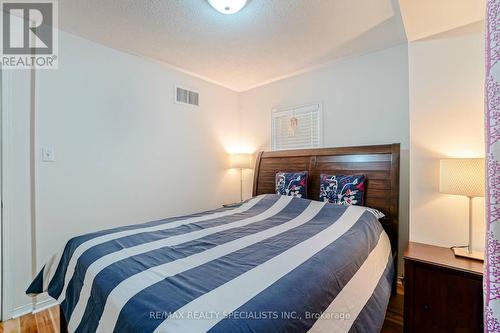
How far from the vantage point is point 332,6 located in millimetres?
1771

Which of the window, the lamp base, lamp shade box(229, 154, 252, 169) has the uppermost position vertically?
the window

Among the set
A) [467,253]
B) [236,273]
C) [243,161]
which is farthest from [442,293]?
[243,161]

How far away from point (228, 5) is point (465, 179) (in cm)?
198

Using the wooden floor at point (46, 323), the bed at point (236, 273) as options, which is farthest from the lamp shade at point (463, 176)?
the wooden floor at point (46, 323)

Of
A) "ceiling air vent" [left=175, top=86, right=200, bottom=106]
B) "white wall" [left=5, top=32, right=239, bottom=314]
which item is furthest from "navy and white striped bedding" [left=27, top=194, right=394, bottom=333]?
"ceiling air vent" [left=175, top=86, right=200, bottom=106]

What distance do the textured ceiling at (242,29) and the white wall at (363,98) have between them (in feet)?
0.49

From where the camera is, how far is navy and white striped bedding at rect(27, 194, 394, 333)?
0.80m

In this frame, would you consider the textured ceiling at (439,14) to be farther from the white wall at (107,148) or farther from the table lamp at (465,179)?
Result: the white wall at (107,148)

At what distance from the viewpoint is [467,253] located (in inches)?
60.7

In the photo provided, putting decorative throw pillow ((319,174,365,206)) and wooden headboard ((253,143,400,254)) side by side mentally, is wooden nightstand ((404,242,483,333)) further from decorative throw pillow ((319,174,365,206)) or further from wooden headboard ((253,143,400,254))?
decorative throw pillow ((319,174,365,206))

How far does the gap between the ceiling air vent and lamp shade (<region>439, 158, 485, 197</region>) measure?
272 cm

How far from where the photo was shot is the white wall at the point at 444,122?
5.23ft

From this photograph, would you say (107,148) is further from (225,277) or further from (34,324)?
(225,277)

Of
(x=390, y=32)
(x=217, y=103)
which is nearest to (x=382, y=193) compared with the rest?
(x=390, y=32)
